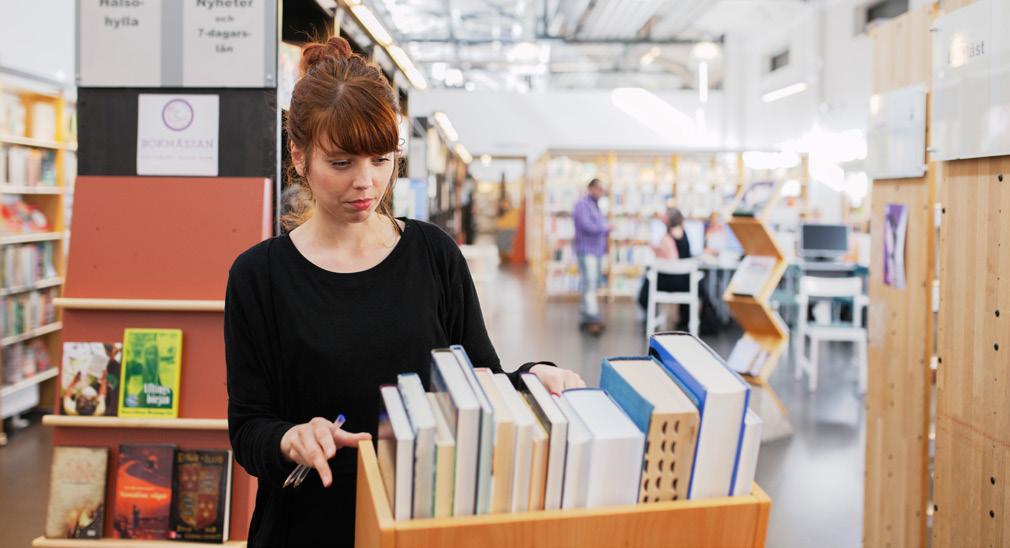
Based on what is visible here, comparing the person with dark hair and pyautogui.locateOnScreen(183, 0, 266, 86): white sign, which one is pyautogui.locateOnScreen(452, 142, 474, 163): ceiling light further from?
pyautogui.locateOnScreen(183, 0, 266, 86): white sign

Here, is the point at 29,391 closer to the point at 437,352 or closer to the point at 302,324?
the point at 302,324

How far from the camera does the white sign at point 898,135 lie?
2904 millimetres

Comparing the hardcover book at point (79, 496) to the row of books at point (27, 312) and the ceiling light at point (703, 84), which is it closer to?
the row of books at point (27, 312)

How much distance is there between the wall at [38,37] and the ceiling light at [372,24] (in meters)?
2.63

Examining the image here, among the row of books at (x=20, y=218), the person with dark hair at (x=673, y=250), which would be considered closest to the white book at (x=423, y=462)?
the row of books at (x=20, y=218)

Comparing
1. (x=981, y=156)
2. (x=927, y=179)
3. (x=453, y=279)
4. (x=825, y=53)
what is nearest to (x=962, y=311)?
(x=981, y=156)

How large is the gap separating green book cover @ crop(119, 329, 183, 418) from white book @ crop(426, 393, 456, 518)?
1904mm

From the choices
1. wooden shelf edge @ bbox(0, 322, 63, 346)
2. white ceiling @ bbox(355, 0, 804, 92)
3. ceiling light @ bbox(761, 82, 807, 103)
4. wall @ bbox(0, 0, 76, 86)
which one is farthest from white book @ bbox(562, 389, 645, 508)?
ceiling light @ bbox(761, 82, 807, 103)

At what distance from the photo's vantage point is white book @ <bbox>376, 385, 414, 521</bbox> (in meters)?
0.90

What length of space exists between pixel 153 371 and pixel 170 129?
77 centimetres

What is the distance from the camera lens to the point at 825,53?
12.9 meters

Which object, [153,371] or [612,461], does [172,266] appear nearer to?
[153,371]

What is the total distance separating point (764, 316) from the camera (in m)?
5.51

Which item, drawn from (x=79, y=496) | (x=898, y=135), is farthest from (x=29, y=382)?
(x=898, y=135)
